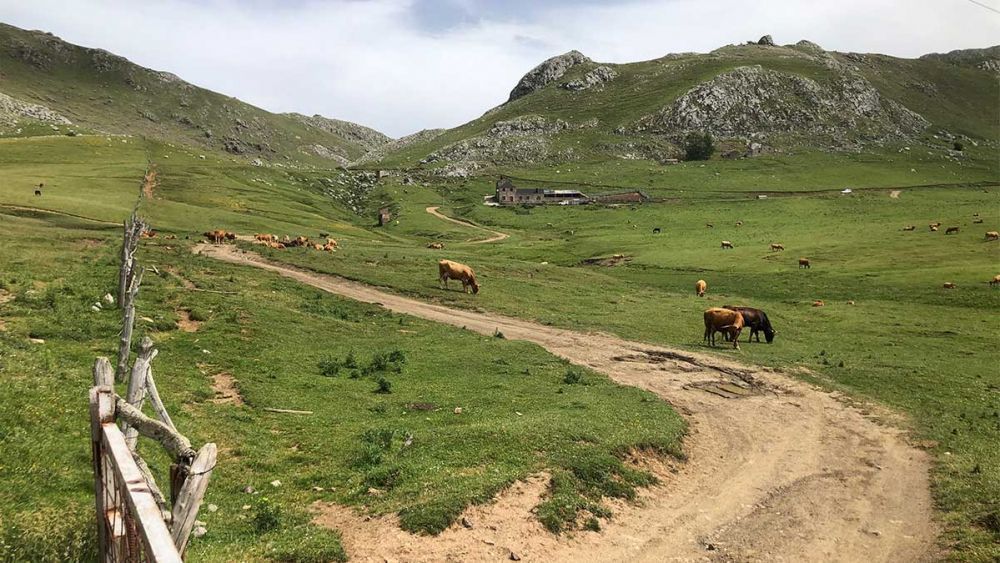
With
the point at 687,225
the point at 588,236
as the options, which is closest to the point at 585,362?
the point at 588,236

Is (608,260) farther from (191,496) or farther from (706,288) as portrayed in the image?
(191,496)

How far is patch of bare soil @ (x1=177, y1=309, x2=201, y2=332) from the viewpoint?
27.7 m

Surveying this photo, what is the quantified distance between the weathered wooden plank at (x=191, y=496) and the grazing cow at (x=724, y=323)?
39.6 meters

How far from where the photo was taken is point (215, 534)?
10734 millimetres

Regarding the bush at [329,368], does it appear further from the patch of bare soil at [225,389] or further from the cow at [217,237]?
the cow at [217,237]

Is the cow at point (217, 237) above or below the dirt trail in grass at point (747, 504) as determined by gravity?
above

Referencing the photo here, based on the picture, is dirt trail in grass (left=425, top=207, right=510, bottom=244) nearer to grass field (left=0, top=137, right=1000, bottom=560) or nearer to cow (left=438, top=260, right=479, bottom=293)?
grass field (left=0, top=137, right=1000, bottom=560)

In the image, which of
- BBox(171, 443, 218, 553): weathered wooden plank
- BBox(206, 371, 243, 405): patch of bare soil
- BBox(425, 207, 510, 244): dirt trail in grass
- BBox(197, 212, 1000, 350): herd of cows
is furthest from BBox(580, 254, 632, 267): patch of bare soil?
BBox(171, 443, 218, 553): weathered wooden plank

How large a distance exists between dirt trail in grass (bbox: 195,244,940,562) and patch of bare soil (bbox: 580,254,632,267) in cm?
4966

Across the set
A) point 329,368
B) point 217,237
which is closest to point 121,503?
point 329,368

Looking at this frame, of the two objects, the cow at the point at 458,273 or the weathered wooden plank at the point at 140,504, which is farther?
the cow at the point at 458,273

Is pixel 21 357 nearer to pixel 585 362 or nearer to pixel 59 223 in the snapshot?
pixel 585 362

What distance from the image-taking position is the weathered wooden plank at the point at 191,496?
5.45 metres

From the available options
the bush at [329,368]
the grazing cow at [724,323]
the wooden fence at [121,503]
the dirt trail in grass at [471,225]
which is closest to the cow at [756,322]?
the grazing cow at [724,323]
